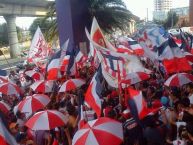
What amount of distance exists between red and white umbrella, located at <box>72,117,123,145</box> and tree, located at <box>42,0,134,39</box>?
16827mm

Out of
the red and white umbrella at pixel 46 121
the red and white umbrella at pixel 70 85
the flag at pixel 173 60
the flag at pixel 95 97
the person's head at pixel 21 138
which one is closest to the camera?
the flag at pixel 95 97

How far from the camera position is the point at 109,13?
2308 centimetres

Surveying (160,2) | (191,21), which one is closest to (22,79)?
(191,21)

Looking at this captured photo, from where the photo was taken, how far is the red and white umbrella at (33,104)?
28.3 ft

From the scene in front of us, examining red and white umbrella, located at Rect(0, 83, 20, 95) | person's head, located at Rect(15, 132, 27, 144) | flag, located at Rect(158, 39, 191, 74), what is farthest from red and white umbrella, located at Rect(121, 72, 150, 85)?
red and white umbrella, located at Rect(0, 83, 20, 95)

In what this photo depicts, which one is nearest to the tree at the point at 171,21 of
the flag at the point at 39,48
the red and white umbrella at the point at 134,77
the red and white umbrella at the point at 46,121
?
the flag at the point at 39,48

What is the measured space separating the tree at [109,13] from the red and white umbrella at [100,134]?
16.8 m

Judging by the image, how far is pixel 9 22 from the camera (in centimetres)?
5059

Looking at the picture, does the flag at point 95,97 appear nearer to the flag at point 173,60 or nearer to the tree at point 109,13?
the flag at point 173,60

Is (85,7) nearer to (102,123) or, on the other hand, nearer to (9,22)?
(102,123)

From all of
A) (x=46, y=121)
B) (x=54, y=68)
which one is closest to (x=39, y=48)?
(x=54, y=68)

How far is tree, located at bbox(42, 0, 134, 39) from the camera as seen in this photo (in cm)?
2250

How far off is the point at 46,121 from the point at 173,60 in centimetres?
456

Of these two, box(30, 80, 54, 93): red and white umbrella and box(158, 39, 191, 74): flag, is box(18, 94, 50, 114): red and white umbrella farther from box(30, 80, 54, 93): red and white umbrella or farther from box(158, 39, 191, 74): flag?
box(158, 39, 191, 74): flag
